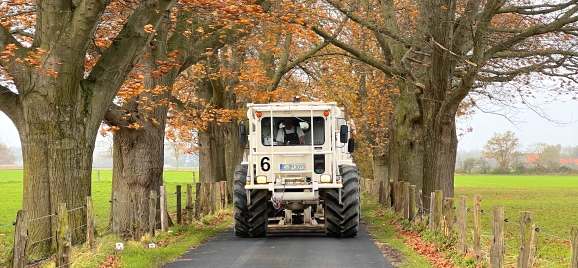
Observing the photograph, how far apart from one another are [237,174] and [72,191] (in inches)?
220

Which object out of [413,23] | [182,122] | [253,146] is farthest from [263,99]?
[253,146]

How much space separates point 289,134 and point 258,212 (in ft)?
6.67

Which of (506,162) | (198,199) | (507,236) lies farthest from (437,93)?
(506,162)

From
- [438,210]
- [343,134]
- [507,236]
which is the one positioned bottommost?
[507,236]

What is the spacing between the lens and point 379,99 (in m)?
33.7

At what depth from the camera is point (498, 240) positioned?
10.7m

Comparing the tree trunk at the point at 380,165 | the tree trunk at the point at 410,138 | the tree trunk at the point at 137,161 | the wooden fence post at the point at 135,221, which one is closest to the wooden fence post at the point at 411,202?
the tree trunk at the point at 410,138

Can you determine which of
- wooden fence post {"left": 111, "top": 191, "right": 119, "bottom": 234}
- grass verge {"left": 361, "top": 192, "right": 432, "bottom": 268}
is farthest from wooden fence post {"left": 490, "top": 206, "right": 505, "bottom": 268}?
wooden fence post {"left": 111, "top": 191, "right": 119, "bottom": 234}

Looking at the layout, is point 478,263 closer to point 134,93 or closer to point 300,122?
point 300,122

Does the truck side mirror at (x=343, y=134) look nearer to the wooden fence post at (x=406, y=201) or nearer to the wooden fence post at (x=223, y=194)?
the wooden fence post at (x=406, y=201)

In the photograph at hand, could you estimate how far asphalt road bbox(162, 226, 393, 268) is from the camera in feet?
40.9

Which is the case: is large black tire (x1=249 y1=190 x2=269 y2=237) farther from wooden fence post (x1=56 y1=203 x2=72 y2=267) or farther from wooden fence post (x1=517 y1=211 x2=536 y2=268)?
wooden fence post (x1=517 y1=211 x2=536 y2=268)

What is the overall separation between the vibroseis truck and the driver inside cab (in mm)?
24

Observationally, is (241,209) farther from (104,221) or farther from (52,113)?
(104,221)
